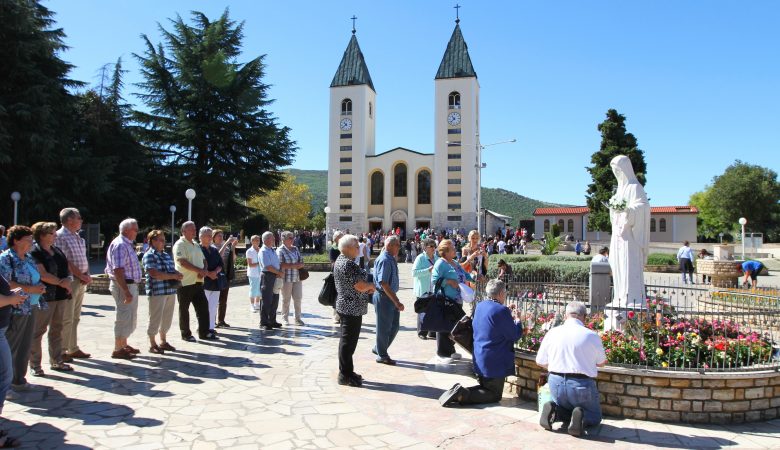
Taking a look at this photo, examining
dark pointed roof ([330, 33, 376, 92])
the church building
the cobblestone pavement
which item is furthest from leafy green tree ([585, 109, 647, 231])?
the cobblestone pavement

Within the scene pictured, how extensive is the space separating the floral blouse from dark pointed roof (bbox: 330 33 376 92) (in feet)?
170

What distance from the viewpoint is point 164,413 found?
5066mm

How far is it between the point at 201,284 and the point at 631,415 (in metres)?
6.29

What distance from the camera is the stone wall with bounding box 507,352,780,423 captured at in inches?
195

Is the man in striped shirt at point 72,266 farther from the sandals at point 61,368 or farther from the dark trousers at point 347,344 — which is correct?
the dark trousers at point 347,344

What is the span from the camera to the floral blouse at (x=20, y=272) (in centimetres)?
→ 534

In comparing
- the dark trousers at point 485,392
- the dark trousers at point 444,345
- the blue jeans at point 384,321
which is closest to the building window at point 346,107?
the blue jeans at point 384,321

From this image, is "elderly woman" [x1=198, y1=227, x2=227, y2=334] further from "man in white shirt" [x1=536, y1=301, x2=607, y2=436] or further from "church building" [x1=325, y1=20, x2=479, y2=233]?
"church building" [x1=325, y1=20, x2=479, y2=233]

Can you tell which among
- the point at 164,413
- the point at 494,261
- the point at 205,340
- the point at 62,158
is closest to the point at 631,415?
the point at 164,413

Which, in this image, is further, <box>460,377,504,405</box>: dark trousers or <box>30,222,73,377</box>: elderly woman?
<box>30,222,73,377</box>: elderly woman

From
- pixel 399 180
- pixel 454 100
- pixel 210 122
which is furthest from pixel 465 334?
pixel 399 180

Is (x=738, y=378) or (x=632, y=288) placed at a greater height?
(x=632, y=288)

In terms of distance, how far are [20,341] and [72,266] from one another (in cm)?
152

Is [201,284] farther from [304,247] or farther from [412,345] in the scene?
[304,247]
